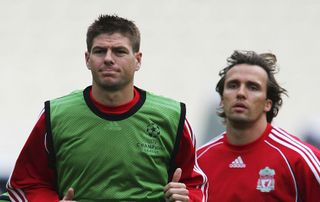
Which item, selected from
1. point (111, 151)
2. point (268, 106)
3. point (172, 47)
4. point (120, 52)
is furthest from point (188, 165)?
point (172, 47)

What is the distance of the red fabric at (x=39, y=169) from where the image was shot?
623 cm

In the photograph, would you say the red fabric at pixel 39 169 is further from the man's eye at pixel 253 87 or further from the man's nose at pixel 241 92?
the man's eye at pixel 253 87

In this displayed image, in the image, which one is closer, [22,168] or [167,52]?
[22,168]

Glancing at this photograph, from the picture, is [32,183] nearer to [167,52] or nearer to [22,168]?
[22,168]

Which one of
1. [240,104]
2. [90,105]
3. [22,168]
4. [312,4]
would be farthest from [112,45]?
[312,4]

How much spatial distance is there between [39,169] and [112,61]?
677 mm

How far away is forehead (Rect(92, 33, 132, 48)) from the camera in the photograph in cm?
620

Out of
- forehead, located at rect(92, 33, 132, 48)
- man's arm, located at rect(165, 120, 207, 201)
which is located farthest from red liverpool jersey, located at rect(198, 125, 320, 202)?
forehead, located at rect(92, 33, 132, 48)

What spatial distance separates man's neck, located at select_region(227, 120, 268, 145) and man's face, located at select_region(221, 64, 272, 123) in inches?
1.5

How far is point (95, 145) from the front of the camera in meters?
6.17

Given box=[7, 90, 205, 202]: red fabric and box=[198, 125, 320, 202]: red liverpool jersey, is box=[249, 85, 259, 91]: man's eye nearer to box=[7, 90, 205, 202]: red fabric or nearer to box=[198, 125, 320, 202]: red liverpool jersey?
box=[198, 125, 320, 202]: red liverpool jersey

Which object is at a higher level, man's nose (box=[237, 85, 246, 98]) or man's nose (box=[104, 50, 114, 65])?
man's nose (box=[104, 50, 114, 65])

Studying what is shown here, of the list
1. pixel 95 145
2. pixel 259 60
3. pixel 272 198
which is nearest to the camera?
pixel 95 145

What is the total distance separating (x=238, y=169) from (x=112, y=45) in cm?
171
